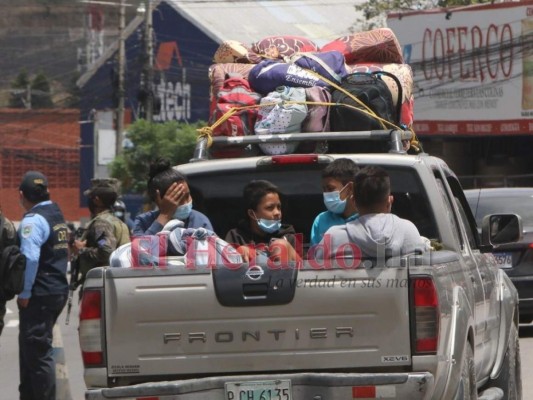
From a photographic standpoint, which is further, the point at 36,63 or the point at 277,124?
the point at 36,63

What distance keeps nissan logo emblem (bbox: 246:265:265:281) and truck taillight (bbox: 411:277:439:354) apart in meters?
0.70

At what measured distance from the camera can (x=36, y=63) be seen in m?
106

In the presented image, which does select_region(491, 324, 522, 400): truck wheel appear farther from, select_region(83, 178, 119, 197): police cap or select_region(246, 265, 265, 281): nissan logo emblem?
select_region(83, 178, 119, 197): police cap

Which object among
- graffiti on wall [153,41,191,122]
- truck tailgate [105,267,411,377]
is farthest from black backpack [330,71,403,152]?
graffiti on wall [153,41,191,122]

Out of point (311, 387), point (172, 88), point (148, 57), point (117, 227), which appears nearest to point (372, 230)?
point (311, 387)

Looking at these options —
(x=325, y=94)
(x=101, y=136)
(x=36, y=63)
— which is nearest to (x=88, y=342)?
(x=325, y=94)

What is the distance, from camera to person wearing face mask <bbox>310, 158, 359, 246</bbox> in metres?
7.23

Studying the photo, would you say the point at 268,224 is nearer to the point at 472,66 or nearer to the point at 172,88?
the point at 472,66

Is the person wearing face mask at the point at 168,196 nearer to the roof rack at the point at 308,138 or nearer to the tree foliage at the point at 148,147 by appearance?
the roof rack at the point at 308,138

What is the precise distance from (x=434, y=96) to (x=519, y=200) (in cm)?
2278

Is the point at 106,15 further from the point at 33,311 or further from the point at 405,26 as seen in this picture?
the point at 33,311

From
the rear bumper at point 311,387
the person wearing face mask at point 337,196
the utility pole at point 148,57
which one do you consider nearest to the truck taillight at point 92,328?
the rear bumper at point 311,387

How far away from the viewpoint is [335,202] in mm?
7297

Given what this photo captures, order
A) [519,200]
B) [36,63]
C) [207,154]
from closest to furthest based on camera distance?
[207,154], [519,200], [36,63]
